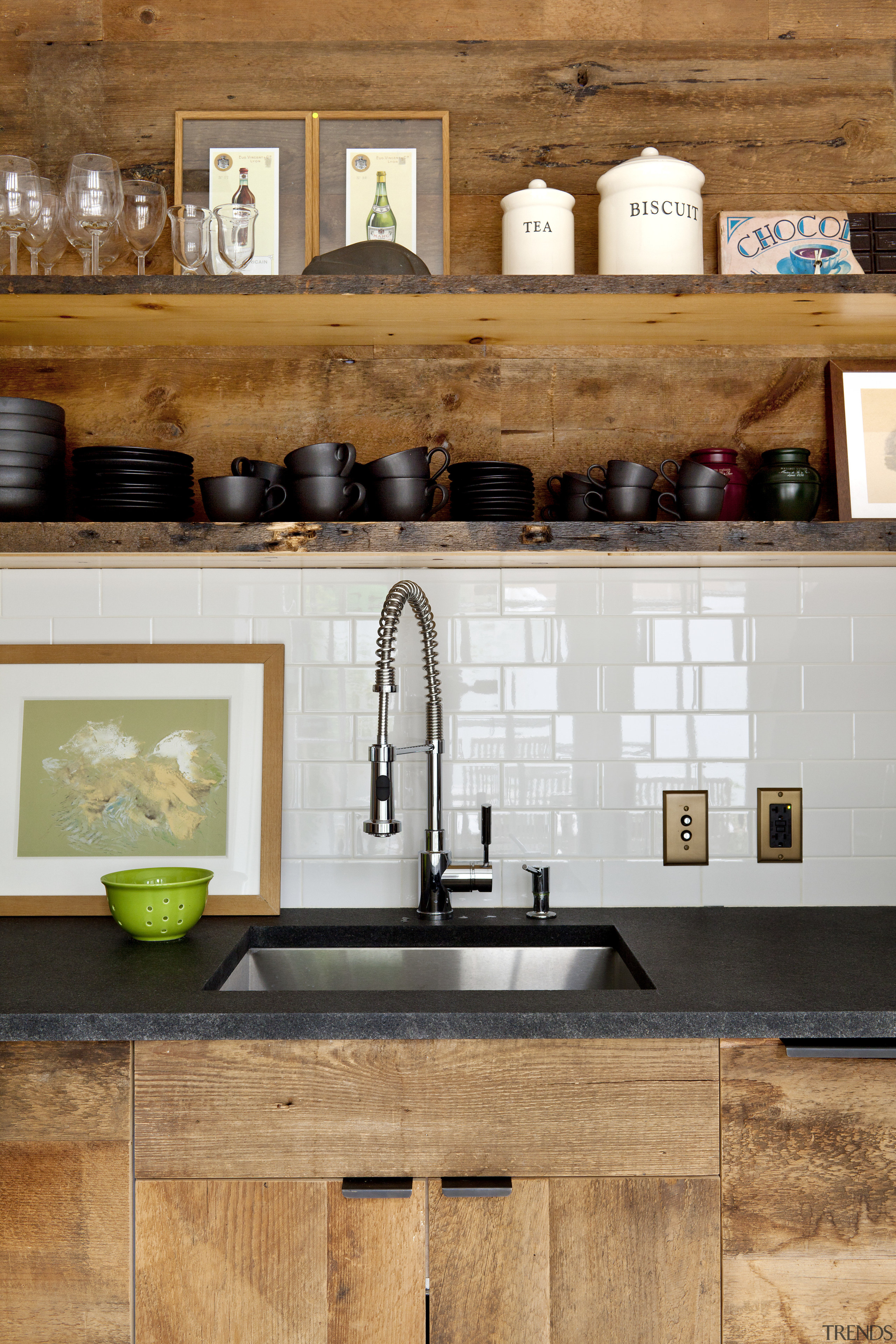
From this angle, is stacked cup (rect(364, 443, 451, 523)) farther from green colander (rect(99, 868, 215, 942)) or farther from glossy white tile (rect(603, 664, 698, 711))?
green colander (rect(99, 868, 215, 942))

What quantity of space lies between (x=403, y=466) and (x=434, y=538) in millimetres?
160

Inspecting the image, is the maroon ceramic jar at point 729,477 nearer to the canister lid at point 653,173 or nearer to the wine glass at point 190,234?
the canister lid at point 653,173

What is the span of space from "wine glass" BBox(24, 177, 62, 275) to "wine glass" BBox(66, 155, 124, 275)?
0.04 meters

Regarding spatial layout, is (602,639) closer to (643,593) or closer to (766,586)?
(643,593)

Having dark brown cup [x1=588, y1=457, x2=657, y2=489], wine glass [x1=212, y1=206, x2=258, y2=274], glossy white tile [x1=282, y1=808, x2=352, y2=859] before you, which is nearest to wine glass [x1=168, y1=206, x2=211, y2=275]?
wine glass [x1=212, y1=206, x2=258, y2=274]

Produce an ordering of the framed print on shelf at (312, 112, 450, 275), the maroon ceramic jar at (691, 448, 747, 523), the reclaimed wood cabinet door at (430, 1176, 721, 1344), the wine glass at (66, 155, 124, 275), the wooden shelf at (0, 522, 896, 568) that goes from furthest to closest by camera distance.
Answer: the framed print on shelf at (312, 112, 450, 275)
the maroon ceramic jar at (691, 448, 747, 523)
the wine glass at (66, 155, 124, 275)
the wooden shelf at (0, 522, 896, 568)
the reclaimed wood cabinet door at (430, 1176, 721, 1344)

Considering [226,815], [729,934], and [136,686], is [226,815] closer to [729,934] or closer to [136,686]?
[136,686]

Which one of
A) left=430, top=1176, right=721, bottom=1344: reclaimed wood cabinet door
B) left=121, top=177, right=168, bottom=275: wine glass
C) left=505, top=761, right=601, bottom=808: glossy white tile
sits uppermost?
left=121, top=177, right=168, bottom=275: wine glass

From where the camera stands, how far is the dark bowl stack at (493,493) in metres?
1.87

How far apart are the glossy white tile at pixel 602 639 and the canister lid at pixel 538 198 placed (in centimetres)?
78

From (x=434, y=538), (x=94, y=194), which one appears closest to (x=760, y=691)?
(x=434, y=538)

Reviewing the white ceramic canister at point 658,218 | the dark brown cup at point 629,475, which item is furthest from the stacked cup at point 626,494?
the white ceramic canister at point 658,218

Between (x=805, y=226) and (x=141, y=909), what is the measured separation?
5.93 feet

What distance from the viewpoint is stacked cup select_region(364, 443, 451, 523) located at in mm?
1814
